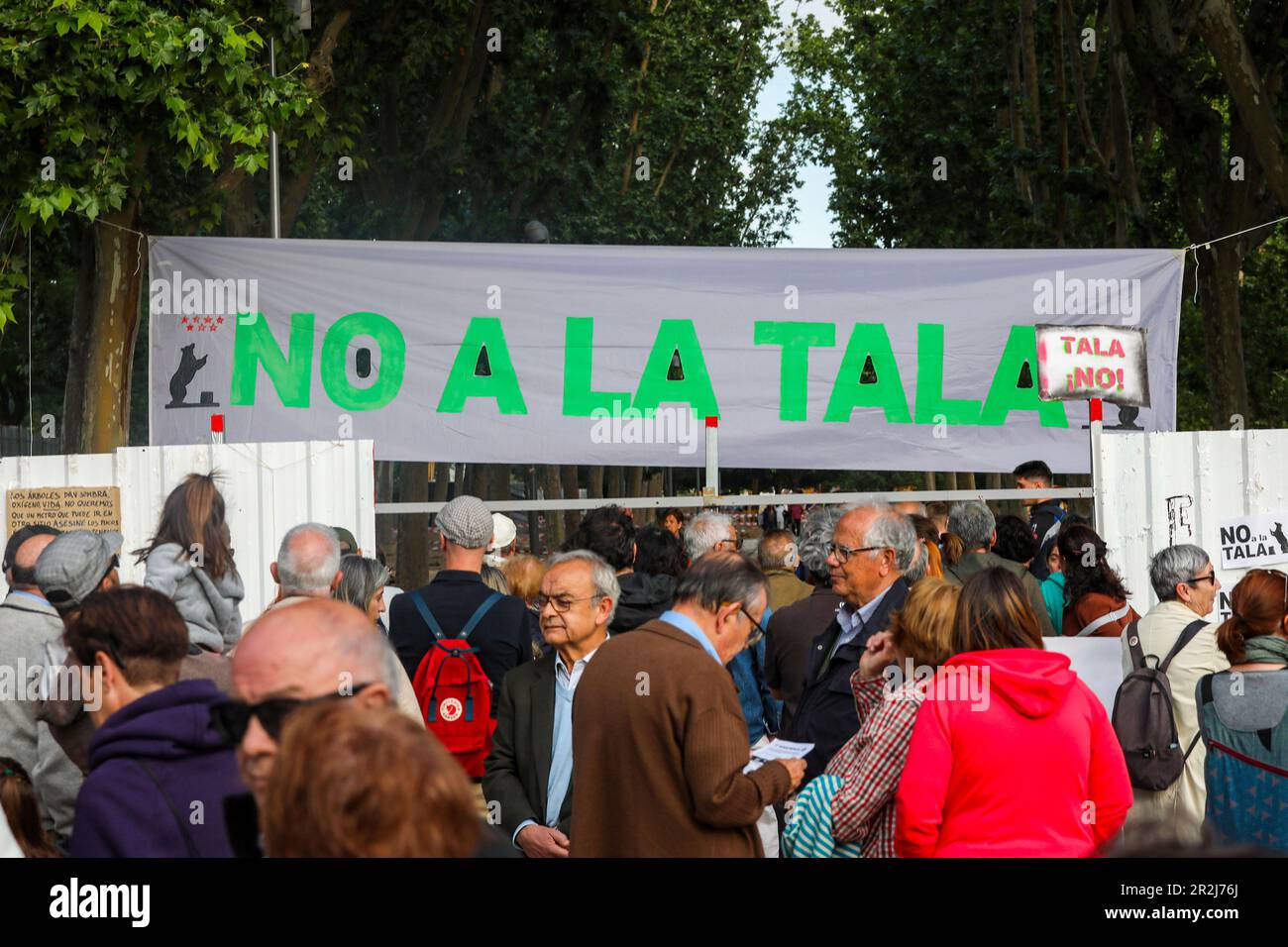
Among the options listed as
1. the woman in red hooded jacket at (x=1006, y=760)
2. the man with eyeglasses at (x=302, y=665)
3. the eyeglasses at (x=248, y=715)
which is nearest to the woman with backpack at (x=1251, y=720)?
the woman in red hooded jacket at (x=1006, y=760)

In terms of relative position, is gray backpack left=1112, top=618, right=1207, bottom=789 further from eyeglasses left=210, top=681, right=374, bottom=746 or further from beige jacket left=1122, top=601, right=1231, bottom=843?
eyeglasses left=210, top=681, right=374, bottom=746

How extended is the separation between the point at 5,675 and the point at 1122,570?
17.1ft

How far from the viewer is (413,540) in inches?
802

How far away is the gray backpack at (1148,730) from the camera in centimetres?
535

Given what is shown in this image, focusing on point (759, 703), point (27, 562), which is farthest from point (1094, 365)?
point (27, 562)

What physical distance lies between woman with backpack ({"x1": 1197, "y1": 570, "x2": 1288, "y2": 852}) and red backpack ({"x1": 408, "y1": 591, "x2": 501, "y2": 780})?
99.3 inches

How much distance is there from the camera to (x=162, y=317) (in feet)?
30.8

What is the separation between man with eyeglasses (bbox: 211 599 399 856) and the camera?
8.63 feet

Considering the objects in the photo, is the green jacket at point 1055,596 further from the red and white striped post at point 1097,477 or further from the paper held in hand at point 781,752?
the paper held in hand at point 781,752

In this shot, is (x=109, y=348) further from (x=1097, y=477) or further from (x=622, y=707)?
(x=622, y=707)

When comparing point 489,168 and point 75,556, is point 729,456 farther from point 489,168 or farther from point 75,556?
point 489,168

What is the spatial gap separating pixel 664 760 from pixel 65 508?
4.94 meters

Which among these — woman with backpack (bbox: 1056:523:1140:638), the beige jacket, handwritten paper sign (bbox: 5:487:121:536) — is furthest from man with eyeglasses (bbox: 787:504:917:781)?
handwritten paper sign (bbox: 5:487:121:536)
